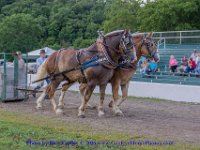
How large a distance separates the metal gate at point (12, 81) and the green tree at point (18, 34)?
2054 inches

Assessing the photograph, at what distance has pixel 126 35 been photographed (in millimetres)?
11961

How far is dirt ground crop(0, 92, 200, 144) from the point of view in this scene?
978 centimetres

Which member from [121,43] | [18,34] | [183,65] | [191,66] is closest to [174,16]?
[183,65]

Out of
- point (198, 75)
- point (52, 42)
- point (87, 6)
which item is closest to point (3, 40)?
point (52, 42)

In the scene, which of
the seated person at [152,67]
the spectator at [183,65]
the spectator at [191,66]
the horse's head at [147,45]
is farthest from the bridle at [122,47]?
the seated person at [152,67]

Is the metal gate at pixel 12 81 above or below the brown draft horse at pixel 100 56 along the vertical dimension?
below

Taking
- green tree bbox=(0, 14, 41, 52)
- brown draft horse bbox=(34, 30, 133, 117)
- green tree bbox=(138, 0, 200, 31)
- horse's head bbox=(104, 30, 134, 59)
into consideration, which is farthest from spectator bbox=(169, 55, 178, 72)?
green tree bbox=(0, 14, 41, 52)

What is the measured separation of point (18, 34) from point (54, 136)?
2467 inches

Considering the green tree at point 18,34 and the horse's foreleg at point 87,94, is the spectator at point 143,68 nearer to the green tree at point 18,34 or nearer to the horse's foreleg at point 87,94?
the horse's foreleg at point 87,94

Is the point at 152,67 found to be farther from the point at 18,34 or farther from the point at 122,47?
the point at 18,34

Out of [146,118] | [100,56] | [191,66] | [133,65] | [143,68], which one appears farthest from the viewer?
[143,68]

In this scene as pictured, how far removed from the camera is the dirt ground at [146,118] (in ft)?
32.1

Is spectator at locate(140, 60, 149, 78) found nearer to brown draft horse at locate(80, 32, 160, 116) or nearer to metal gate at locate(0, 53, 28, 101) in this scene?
metal gate at locate(0, 53, 28, 101)

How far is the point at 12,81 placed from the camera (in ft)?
52.5
